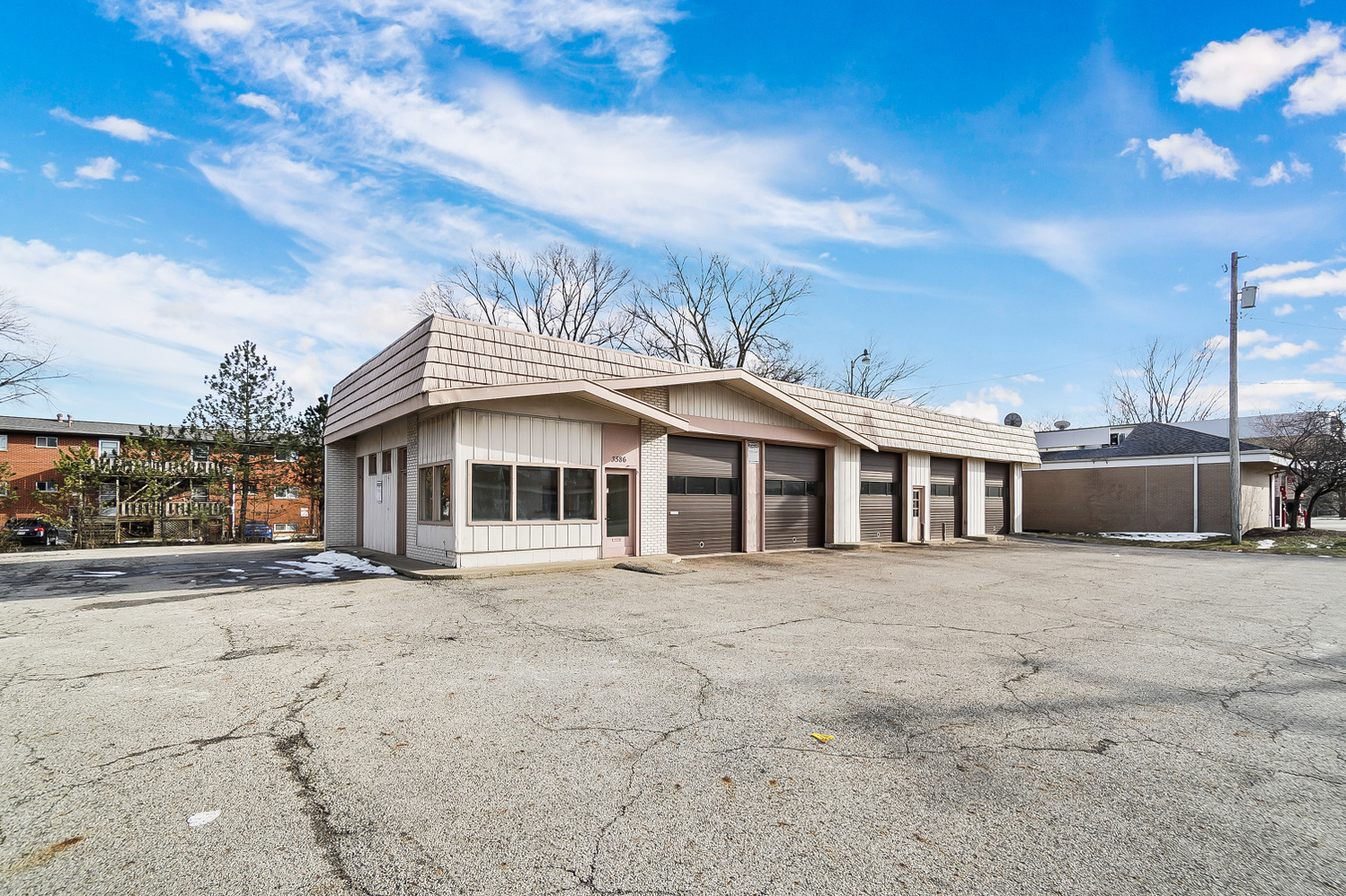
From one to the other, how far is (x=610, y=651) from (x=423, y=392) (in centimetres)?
672

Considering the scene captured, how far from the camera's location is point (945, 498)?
2391 cm

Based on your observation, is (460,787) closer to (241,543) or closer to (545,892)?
(545,892)

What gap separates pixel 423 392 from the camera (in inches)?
443

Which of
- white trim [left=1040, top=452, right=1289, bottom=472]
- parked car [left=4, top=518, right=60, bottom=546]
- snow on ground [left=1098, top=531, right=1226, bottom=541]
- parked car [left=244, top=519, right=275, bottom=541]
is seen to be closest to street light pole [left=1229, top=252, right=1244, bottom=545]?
snow on ground [left=1098, top=531, right=1226, bottom=541]

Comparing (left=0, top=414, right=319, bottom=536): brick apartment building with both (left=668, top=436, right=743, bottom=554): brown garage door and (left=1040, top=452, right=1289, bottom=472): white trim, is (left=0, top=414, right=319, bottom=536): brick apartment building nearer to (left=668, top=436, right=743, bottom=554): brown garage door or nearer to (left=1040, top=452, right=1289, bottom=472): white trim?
(left=668, top=436, right=743, bottom=554): brown garage door

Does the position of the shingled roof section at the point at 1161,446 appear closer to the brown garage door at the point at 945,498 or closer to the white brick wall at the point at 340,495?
the brown garage door at the point at 945,498

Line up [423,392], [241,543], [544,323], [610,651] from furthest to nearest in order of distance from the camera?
1. [544,323]
2. [241,543]
3. [423,392]
4. [610,651]

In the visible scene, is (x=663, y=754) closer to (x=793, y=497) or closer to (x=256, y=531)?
(x=793, y=497)

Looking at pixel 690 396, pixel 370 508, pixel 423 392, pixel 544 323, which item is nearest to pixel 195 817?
pixel 423 392

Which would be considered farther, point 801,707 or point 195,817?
point 801,707

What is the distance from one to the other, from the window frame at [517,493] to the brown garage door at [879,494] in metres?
9.99

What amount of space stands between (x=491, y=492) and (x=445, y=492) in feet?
3.04

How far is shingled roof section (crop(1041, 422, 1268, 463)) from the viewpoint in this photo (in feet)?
90.3

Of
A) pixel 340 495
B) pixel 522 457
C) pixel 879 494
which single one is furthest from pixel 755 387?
pixel 340 495
